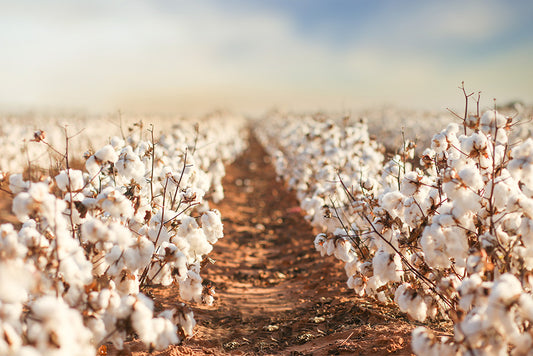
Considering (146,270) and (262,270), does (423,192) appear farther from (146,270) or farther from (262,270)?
(262,270)

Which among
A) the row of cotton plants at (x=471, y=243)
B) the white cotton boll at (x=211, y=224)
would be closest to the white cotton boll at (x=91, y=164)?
the white cotton boll at (x=211, y=224)

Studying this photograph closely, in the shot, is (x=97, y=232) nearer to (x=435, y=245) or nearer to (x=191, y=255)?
(x=191, y=255)

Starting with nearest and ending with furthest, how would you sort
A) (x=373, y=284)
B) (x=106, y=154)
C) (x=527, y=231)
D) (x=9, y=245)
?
(x=9, y=245) → (x=527, y=231) → (x=106, y=154) → (x=373, y=284)

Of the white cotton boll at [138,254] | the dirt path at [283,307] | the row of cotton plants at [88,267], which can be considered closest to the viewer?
the row of cotton plants at [88,267]

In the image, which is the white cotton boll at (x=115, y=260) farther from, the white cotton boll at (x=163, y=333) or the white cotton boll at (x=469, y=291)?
the white cotton boll at (x=469, y=291)

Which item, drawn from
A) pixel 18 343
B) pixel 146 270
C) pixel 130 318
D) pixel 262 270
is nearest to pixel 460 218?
pixel 130 318

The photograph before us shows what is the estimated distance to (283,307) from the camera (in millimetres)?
Answer: 5129

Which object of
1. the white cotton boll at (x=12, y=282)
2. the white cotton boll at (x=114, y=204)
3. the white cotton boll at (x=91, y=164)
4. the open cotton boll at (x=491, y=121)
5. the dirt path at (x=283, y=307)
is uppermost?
the open cotton boll at (x=491, y=121)

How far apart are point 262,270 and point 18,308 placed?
15.9 ft

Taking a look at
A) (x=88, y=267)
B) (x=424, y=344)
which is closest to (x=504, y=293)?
(x=424, y=344)

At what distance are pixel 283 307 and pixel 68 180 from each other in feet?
10.3

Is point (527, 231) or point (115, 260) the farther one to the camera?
point (115, 260)

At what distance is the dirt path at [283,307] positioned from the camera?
3719mm

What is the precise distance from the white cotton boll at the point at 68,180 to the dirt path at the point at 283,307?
153cm
